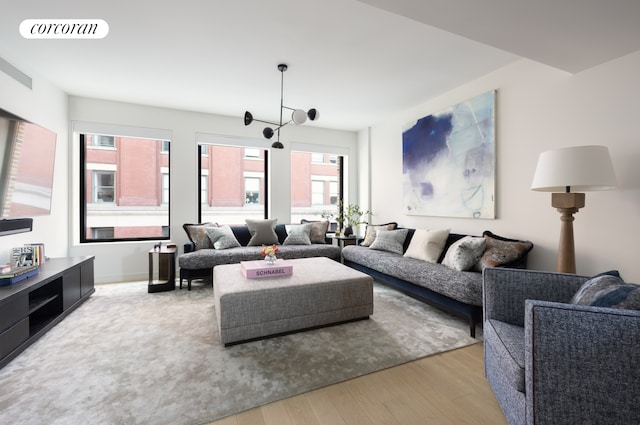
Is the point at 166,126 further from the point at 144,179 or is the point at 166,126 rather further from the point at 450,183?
the point at 450,183

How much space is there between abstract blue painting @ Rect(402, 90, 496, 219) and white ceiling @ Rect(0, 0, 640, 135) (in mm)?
413

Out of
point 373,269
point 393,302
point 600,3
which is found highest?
point 600,3

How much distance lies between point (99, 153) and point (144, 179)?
116 cm

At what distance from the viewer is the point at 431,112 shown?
13.5 feet

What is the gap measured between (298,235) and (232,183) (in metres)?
3.01

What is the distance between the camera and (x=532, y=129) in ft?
9.61

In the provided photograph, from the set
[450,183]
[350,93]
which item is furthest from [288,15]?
[450,183]

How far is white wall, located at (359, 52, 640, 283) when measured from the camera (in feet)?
7.45

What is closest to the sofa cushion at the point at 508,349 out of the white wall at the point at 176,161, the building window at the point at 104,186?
the white wall at the point at 176,161

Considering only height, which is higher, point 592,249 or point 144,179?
point 144,179

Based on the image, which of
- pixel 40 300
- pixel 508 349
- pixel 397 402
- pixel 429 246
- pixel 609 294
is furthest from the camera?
pixel 429 246

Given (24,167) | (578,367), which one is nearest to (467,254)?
(578,367)

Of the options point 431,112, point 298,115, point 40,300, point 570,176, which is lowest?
point 40,300

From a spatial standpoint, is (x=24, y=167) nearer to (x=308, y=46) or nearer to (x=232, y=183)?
(x=308, y=46)
